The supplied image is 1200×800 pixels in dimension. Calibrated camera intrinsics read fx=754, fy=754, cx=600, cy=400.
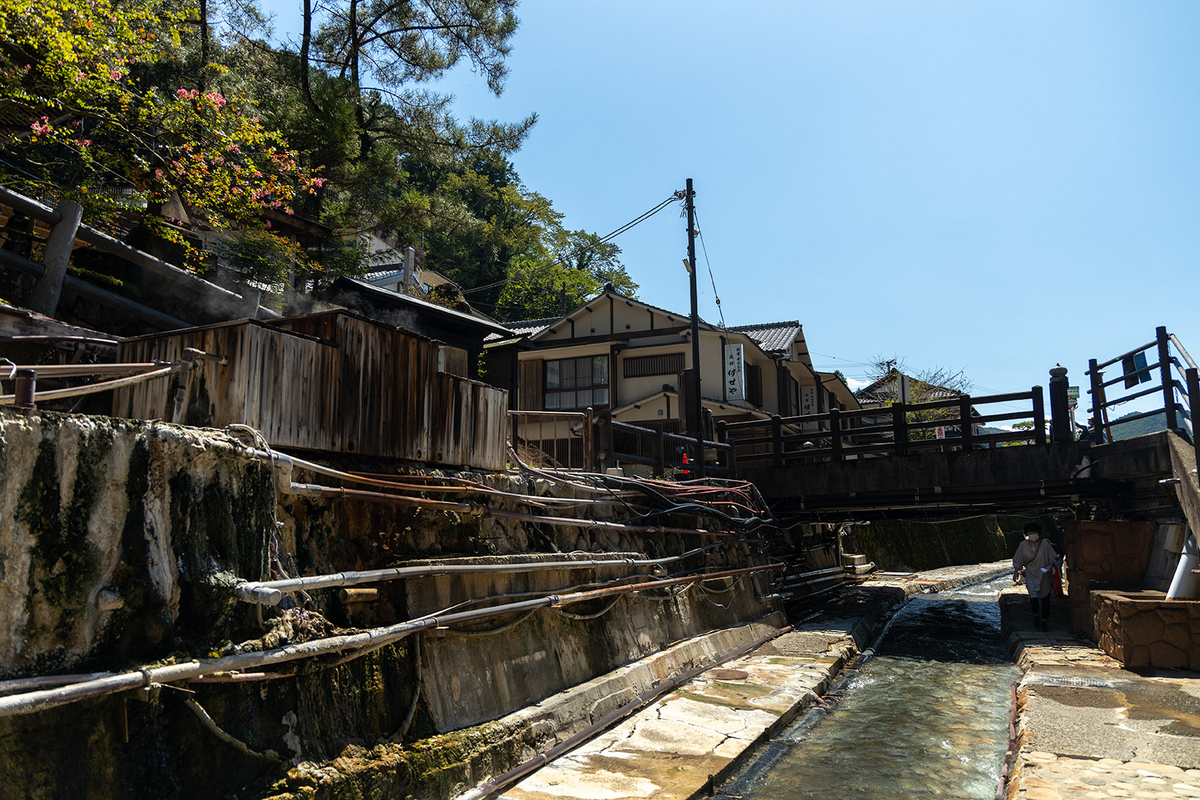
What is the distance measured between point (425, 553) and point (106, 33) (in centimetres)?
1051

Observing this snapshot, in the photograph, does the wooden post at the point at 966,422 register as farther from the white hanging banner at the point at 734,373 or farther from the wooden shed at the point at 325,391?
the wooden shed at the point at 325,391

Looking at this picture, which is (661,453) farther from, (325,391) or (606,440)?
(325,391)

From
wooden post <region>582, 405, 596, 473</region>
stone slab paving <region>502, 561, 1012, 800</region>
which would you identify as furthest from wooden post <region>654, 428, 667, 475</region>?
stone slab paving <region>502, 561, 1012, 800</region>

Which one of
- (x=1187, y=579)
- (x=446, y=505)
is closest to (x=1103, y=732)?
(x=1187, y=579)

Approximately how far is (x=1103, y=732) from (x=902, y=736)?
2.51 m

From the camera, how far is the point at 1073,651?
12.5 m

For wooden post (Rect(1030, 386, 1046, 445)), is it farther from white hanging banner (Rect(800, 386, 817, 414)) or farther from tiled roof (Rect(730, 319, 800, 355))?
white hanging banner (Rect(800, 386, 817, 414))

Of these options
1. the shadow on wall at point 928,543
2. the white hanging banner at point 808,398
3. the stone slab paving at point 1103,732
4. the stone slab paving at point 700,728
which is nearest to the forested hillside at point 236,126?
the stone slab paving at point 700,728

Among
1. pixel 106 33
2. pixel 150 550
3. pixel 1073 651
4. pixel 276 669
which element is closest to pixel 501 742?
pixel 276 669

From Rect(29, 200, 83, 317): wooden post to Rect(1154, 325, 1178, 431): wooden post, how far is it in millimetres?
16917

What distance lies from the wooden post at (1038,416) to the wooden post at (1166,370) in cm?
256

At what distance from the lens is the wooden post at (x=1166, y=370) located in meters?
12.2

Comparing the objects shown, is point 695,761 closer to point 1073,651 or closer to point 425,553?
point 425,553

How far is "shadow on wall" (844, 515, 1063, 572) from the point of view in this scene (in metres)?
36.4
